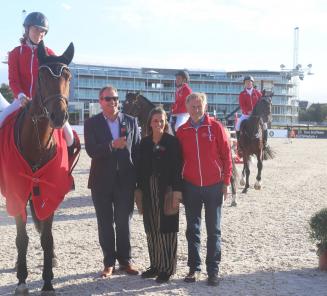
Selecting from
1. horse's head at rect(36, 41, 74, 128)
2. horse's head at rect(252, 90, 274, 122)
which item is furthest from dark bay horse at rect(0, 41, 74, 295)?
horse's head at rect(252, 90, 274, 122)

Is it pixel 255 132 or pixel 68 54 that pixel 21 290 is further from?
pixel 255 132

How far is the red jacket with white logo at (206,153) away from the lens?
16.8 feet

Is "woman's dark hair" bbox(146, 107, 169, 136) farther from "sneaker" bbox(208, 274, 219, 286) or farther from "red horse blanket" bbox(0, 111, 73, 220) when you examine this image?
"sneaker" bbox(208, 274, 219, 286)

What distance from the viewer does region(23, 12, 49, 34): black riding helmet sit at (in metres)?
5.16

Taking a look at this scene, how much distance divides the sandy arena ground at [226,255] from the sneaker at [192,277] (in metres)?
0.07

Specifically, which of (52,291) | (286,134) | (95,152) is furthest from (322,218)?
(286,134)

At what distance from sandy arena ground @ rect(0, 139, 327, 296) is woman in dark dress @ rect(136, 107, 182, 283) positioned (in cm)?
35

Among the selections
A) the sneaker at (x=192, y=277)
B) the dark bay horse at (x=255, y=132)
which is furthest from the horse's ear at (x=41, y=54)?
the dark bay horse at (x=255, y=132)

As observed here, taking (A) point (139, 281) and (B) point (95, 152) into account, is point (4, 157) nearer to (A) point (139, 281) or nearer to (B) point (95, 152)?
(B) point (95, 152)

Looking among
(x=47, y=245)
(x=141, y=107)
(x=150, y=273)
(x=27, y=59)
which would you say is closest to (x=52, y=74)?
(x=27, y=59)

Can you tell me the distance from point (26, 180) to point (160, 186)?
4.72 ft

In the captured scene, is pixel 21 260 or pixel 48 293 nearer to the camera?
pixel 48 293

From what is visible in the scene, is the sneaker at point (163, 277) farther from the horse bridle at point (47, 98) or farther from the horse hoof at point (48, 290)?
the horse bridle at point (47, 98)

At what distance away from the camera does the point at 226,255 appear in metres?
6.34
